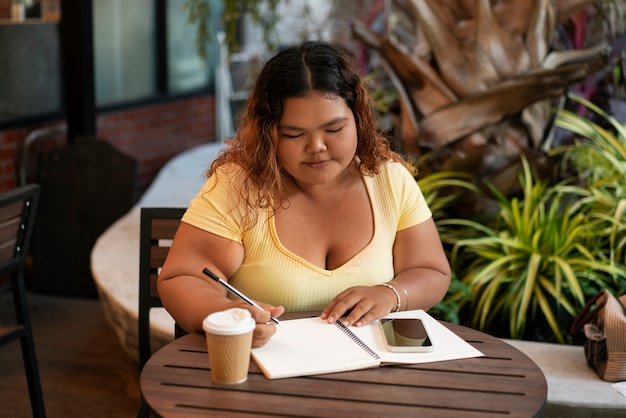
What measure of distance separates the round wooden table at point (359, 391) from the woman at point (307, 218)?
218 millimetres

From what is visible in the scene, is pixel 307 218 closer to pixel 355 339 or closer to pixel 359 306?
pixel 359 306

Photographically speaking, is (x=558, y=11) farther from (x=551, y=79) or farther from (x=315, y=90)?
(x=315, y=90)

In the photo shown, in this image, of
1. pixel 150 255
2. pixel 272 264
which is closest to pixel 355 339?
pixel 272 264

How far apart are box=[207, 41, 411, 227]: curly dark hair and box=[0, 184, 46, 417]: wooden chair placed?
0.92 m

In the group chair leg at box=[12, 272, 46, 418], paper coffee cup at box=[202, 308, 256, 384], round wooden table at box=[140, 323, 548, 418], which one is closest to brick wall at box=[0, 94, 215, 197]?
chair leg at box=[12, 272, 46, 418]

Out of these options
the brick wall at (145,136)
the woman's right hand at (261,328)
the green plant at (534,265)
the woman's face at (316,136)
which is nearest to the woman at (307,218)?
the woman's face at (316,136)

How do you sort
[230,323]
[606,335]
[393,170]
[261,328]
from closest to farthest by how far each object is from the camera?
1. [230,323]
2. [261,328]
3. [393,170]
4. [606,335]

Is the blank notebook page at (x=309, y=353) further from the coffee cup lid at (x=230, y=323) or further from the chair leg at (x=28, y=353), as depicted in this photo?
the chair leg at (x=28, y=353)

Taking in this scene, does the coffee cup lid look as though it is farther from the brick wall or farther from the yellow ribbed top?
the brick wall

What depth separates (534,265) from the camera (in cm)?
336

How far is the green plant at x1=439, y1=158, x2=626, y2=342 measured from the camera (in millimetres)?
3355

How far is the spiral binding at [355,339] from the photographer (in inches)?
72.3

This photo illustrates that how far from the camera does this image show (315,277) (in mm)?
2123

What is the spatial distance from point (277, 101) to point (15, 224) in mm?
1225
